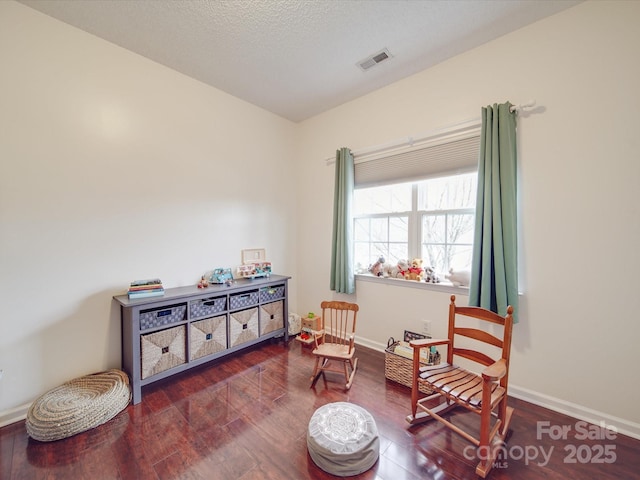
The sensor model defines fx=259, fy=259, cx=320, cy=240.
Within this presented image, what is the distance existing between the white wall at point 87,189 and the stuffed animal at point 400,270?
6.03ft

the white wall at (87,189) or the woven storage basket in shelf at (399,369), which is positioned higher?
the white wall at (87,189)

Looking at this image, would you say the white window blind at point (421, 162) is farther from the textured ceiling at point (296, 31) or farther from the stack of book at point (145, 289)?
the stack of book at point (145, 289)

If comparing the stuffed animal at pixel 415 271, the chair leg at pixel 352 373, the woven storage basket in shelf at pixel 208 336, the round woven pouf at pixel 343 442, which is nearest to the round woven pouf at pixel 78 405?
the woven storage basket in shelf at pixel 208 336

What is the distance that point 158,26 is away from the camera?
1.96 meters

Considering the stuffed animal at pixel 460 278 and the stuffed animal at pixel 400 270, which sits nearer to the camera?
the stuffed animal at pixel 460 278

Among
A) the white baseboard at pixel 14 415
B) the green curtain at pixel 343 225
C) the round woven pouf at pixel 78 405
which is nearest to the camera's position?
the round woven pouf at pixel 78 405

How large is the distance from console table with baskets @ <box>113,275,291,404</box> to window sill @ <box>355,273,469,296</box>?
38.7 inches

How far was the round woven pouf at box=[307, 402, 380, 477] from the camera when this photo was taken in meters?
1.35

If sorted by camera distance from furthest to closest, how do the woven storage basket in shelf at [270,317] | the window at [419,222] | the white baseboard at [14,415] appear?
1. the woven storage basket in shelf at [270,317]
2. the window at [419,222]
3. the white baseboard at [14,415]

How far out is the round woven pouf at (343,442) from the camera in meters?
1.35

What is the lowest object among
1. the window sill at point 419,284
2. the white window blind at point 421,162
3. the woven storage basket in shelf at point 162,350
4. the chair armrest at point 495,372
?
the woven storage basket in shelf at point 162,350

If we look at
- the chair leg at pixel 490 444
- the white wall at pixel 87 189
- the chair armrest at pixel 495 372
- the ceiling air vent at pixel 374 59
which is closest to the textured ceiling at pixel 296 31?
the ceiling air vent at pixel 374 59

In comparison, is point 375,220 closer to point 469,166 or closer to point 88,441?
point 469,166

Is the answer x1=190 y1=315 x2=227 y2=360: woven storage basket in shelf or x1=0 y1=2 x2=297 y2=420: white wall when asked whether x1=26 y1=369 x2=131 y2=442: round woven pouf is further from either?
x1=190 y1=315 x2=227 y2=360: woven storage basket in shelf
